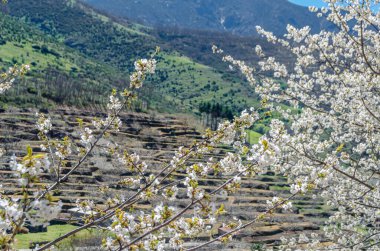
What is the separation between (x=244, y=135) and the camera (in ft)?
14.8

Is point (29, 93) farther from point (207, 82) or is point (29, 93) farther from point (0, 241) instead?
point (207, 82)

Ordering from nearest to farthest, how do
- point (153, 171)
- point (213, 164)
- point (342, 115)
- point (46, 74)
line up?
1. point (213, 164)
2. point (342, 115)
3. point (153, 171)
4. point (46, 74)

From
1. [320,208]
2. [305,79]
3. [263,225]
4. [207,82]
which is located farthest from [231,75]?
[305,79]

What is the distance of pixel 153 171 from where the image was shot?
42.5 metres

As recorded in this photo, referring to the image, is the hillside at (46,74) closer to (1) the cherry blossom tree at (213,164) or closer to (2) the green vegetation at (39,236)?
(2) the green vegetation at (39,236)

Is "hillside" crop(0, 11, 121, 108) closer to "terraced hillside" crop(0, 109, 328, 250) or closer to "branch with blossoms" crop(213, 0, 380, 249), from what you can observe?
"terraced hillside" crop(0, 109, 328, 250)

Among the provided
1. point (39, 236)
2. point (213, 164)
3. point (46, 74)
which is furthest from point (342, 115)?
point (46, 74)

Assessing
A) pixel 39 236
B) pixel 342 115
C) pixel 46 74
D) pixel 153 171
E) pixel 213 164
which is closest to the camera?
pixel 213 164

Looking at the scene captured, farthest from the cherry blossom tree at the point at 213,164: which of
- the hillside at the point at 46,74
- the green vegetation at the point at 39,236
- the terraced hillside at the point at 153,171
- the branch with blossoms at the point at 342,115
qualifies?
the hillside at the point at 46,74

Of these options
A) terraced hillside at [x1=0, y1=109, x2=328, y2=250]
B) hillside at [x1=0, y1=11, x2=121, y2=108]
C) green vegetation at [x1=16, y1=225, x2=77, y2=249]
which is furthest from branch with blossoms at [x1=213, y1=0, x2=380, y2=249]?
hillside at [x1=0, y1=11, x2=121, y2=108]

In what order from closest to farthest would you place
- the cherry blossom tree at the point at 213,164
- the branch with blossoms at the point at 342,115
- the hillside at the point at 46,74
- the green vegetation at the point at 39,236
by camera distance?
the cherry blossom tree at the point at 213,164
the branch with blossoms at the point at 342,115
the green vegetation at the point at 39,236
the hillside at the point at 46,74

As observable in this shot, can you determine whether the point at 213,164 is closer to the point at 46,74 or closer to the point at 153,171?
the point at 153,171

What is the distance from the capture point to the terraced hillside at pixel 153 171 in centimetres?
3559

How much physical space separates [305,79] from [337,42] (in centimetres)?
101
